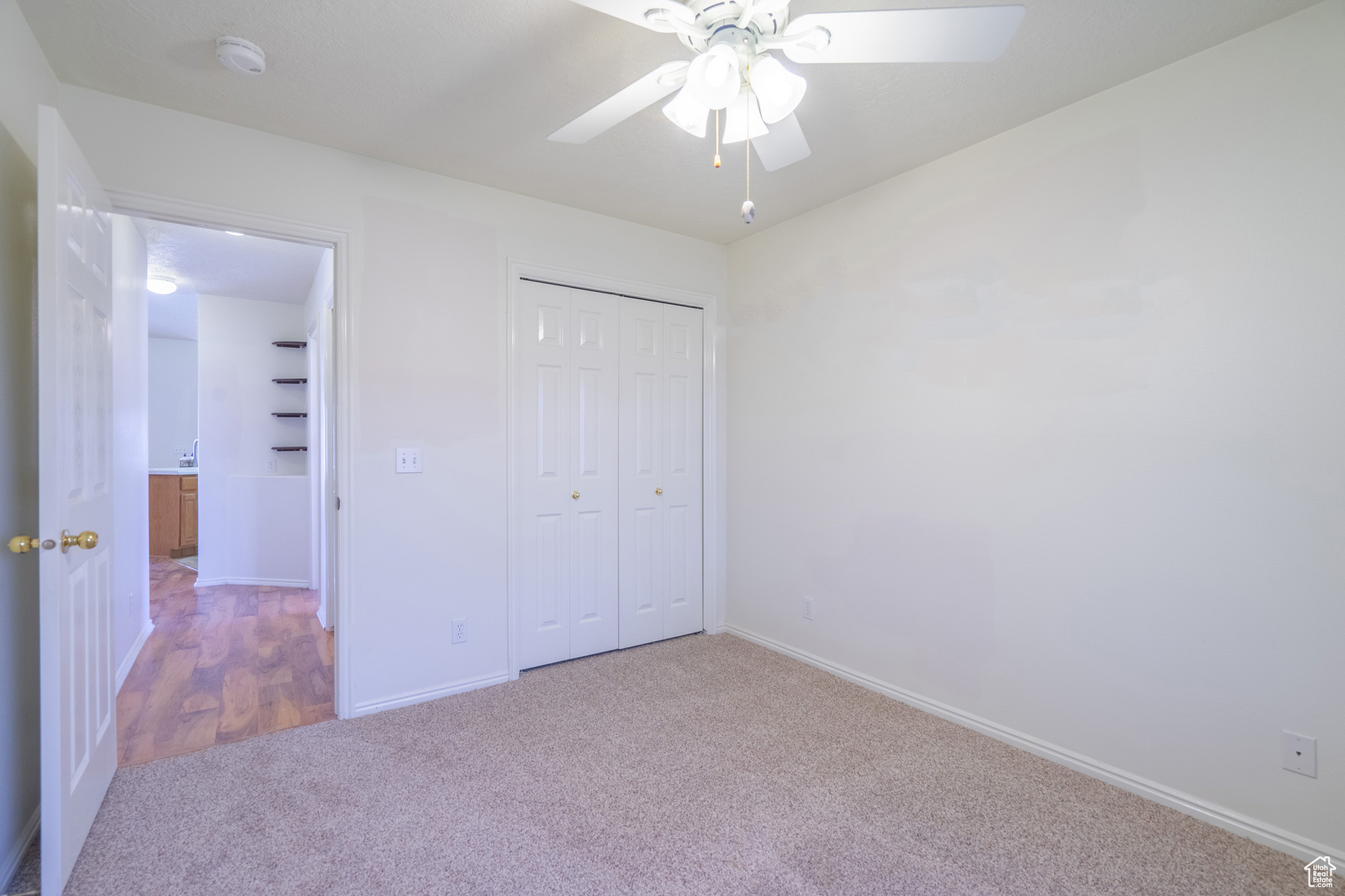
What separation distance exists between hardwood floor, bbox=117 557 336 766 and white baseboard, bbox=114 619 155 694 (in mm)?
27

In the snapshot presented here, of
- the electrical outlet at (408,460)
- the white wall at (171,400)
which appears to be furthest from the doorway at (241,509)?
the electrical outlet at (408,460)

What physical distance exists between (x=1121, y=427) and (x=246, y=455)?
6073 mm

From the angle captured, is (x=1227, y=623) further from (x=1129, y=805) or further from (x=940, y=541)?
(x=940, y=541)

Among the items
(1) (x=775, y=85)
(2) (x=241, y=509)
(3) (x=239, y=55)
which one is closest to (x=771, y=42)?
(1) (x=775, y=85)

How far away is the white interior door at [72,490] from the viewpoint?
149 centimetres

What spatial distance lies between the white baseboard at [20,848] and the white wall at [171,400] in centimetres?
685

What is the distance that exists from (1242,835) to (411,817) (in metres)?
2.50

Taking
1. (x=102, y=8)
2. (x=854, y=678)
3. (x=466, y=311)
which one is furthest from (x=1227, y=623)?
(x=102, y=8)

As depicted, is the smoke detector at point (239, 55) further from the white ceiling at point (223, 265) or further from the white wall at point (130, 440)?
the white wall at point (130, 440)

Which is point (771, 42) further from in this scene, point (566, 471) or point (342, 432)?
point (566, 471)

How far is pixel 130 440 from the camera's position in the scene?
3258 millimetres

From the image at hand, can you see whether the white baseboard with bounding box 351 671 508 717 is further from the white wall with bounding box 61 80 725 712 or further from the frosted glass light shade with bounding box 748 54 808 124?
the frosted glass light shade with bounding box 748 54 808 124

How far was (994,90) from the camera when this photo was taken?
2.11 meters

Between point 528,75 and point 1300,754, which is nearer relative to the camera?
point 1300,754
